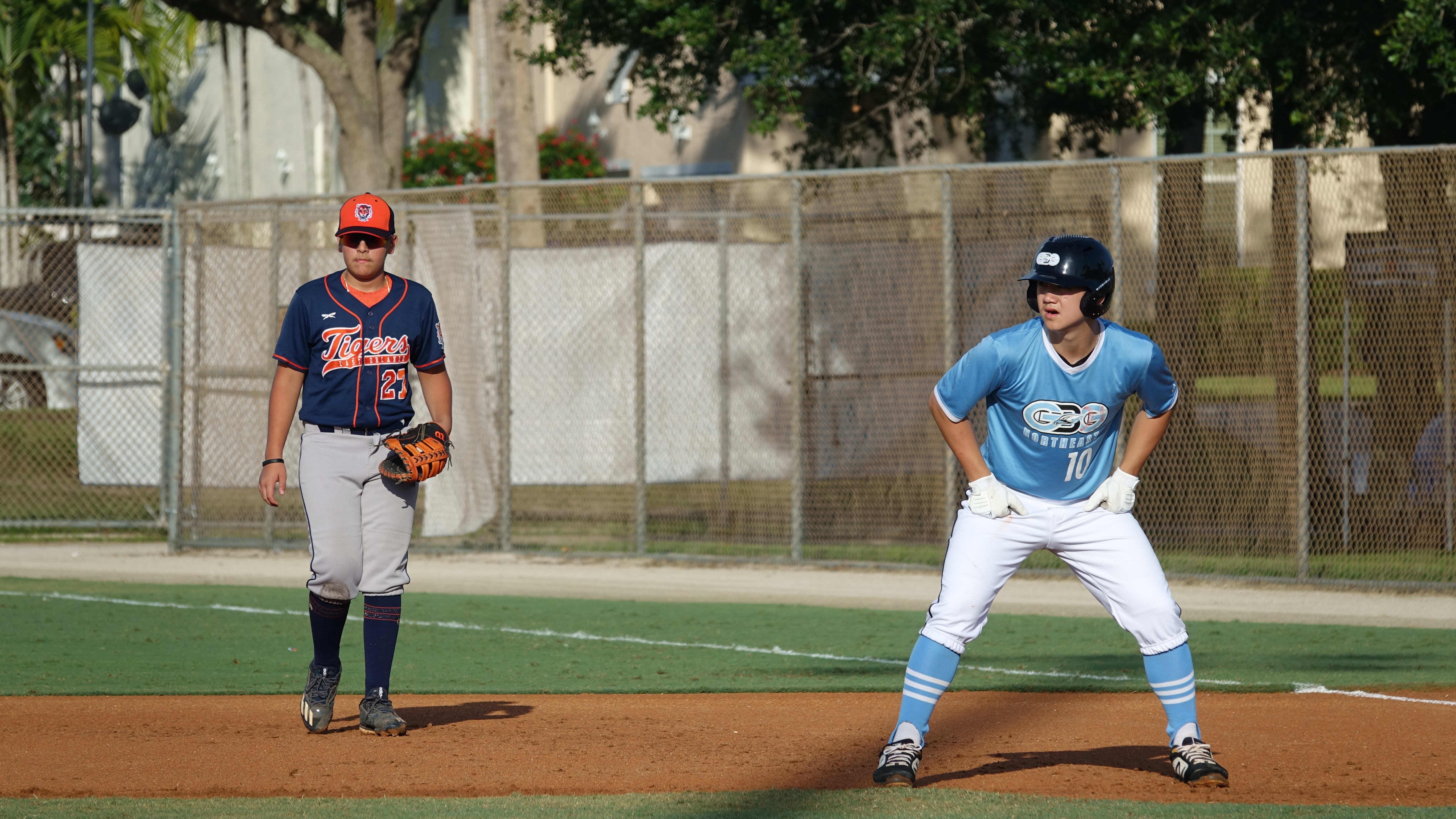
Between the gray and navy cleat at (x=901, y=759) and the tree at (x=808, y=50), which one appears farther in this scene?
the tree at (x=808, y=50)

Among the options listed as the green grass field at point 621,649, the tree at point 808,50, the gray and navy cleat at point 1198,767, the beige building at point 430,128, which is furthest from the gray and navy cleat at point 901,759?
the beige building at point 430,128

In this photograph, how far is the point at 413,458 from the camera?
589cm

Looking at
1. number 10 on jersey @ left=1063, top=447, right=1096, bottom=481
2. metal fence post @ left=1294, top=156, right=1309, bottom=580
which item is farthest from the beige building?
number 10 on jersey @ left=1063, top=447, right=1096, bottom=481

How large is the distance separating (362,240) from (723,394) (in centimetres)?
630

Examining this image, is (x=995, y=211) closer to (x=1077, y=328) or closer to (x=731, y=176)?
(x=731, y=176)

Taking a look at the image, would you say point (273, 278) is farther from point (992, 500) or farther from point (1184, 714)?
point (1184, 714)

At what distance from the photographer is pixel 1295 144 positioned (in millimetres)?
13086

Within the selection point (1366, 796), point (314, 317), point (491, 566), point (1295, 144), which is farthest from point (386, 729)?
point (1295, 144)

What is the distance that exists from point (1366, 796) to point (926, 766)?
4.92ft

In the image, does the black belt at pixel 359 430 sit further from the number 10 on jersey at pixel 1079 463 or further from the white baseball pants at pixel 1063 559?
the number 10 on jersey at pixel 1079 463

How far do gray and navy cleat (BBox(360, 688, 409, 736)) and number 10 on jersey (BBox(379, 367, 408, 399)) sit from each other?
3.91 feet

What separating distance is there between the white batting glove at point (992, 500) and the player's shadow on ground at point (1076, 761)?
980 millimetres

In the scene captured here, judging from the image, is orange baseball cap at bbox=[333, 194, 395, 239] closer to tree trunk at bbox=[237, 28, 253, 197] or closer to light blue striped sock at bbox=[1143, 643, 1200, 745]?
light blue striped sock at bbox=[1143, 643, 1200, 745]

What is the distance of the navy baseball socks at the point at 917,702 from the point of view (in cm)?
505
